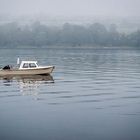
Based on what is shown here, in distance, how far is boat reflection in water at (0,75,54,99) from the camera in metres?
56.1

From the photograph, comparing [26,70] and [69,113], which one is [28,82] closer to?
[26,70]

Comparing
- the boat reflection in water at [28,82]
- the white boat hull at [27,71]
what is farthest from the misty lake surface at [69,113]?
the white boat hull at [27,71]

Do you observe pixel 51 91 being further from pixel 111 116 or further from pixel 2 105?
pixel 111 116

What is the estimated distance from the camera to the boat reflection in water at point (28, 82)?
56.1 metres

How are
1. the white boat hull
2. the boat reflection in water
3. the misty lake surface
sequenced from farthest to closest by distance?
the white boat hull → the boat reflection in water → the misty lake surface

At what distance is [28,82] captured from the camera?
223 ft

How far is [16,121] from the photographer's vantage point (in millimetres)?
33875

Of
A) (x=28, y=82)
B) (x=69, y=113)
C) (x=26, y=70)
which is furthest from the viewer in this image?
(x=26, y=70)

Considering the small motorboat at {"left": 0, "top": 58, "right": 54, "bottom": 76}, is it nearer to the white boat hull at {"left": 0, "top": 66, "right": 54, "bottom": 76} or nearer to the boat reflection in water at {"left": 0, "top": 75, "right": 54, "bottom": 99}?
the white boat hull at {"left": 0, "top": 66, "right": 54, "bottom": 76}

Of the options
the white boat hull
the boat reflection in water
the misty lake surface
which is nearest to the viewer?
the misty lake surface

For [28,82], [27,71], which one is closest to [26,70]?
[27,71]

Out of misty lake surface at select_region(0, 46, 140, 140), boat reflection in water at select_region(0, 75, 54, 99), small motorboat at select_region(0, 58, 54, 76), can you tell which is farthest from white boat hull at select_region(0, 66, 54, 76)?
misty lake surface at select_region(0, 46, 140, 140)

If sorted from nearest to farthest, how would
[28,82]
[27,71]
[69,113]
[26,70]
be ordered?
[69,113], [28,82], [26,70], [27,71]

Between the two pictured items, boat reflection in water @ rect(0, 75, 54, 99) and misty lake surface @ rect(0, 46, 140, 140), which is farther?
boat reflection in water @ rect(0, 75, 54, 99)
